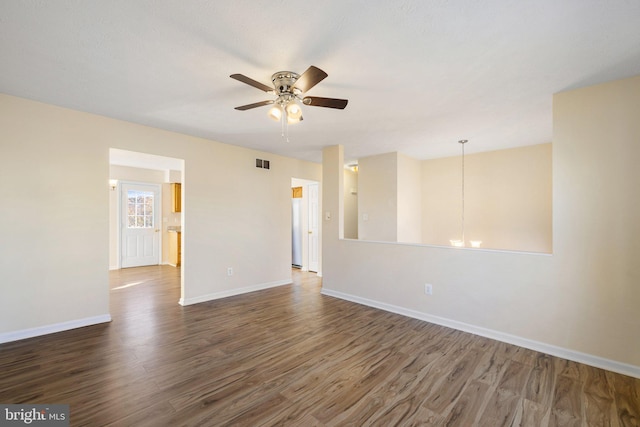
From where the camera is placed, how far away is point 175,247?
6988 mm

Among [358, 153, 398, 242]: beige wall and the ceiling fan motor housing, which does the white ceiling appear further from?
[358, 153, 398, 242]: beige wall

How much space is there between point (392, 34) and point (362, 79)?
1.94 ft

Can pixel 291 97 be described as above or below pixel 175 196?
above

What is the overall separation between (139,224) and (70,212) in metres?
4.29

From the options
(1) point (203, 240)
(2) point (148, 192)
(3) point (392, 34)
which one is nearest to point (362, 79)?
(3) point (392, 34)

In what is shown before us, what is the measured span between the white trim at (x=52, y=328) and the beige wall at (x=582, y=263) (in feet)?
14.4

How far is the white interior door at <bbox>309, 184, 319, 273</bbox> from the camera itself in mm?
6449

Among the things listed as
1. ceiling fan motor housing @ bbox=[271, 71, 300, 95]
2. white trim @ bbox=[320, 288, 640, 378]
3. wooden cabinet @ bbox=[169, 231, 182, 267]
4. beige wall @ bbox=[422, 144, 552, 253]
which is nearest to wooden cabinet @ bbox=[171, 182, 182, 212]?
wooden cabinet @ bbox=[169, 231, 182, 267]

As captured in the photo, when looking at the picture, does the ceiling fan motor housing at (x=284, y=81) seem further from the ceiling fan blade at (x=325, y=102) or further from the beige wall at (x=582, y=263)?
the beige wall at (x=582, y=263)

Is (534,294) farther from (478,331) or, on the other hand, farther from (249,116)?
(249,116)

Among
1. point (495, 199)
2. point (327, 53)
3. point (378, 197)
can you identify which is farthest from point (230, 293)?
point (495, 199)
